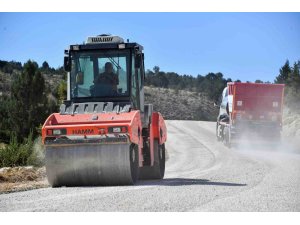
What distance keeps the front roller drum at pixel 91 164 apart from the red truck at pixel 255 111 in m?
17.1

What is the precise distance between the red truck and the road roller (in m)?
14.6

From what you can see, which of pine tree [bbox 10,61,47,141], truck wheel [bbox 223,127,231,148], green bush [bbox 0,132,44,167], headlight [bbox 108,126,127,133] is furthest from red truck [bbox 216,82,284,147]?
headlight [bbox 108,126,127,133]

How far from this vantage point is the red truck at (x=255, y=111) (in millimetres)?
26938

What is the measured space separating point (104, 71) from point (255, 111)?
652 inches

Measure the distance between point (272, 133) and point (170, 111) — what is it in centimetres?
5180

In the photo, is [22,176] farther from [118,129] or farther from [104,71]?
[118,129]

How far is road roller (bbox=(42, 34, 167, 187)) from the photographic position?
10.6 meters

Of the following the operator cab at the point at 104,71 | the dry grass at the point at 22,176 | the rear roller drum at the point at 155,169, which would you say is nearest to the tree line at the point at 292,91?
the rear roller drum at the point at 155,169

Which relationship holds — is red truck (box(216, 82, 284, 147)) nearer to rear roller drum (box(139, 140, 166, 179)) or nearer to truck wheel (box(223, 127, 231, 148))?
truck wheel (box(223, 127, 231, 148))

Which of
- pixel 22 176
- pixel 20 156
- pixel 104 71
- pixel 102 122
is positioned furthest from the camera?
pixel 20 156

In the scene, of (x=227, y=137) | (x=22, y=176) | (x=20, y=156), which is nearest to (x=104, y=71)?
(x=22, y=176)

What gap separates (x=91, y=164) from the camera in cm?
1061

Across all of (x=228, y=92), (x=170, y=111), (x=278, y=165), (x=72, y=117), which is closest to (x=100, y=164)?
(x=72, y=117)
